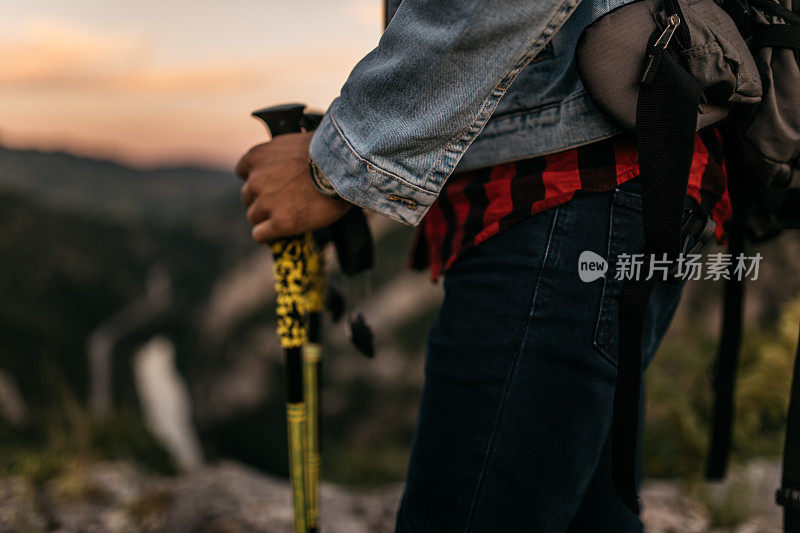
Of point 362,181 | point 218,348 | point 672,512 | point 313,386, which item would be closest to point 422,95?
point 362,181

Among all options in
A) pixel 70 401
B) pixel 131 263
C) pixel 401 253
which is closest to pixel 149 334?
pixel 131 263

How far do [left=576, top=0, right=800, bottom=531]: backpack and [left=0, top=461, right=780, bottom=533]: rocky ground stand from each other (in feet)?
8.13

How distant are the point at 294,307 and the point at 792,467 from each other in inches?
51.2

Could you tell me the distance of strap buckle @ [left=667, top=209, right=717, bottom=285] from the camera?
3.11ft

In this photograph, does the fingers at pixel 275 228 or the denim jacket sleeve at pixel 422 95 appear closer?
the denim jacket sleeve at pixel 422 95

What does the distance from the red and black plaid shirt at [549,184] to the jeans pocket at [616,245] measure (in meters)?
0.04

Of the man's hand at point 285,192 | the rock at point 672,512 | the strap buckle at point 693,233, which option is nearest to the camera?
the strap buckle at point 693,233

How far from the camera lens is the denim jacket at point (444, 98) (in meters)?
0.85

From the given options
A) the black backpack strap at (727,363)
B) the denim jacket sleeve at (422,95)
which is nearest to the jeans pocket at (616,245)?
the denim jacket sleeve at (422,95)

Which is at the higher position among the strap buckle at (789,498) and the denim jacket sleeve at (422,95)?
the denim jacket sleeve at (422,95)

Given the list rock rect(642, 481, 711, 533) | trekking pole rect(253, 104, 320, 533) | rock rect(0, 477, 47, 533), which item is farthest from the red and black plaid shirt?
rock rect(0, 477, 47, 533)

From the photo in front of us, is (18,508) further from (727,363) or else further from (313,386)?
(727,363)

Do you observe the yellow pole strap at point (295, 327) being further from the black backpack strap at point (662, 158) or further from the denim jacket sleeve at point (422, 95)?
the black backpack strap at point (662, 158)

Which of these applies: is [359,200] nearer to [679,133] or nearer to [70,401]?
[679,133]
